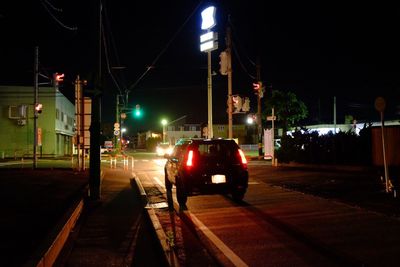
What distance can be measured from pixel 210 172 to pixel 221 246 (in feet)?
13.9

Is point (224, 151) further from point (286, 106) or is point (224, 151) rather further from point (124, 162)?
point (286, 106)

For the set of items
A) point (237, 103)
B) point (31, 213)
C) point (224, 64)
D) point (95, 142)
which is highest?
point (224, 64)

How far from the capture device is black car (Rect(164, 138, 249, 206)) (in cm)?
1102

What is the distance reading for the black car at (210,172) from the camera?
1102 cm

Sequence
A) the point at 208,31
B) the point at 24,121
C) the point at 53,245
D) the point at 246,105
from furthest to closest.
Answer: the point at 24,121 → the point at 246,105 → the point at 208,31 → the point at 53,245

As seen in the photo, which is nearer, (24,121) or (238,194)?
(238,194)

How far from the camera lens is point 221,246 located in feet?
22.7

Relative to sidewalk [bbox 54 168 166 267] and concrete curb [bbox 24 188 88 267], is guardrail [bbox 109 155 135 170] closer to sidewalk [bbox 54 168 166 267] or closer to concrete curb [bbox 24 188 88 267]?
sidewalk [bbox 54 168 166 267]

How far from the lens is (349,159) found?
20266 millimetres

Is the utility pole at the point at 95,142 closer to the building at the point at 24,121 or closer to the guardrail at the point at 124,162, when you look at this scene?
the guardrail at the point at 124,162

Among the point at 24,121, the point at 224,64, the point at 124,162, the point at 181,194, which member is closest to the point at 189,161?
the point at 181,194

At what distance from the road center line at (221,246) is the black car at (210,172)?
1.90 metres

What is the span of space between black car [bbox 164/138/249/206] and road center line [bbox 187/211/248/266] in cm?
190

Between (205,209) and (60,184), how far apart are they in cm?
764
